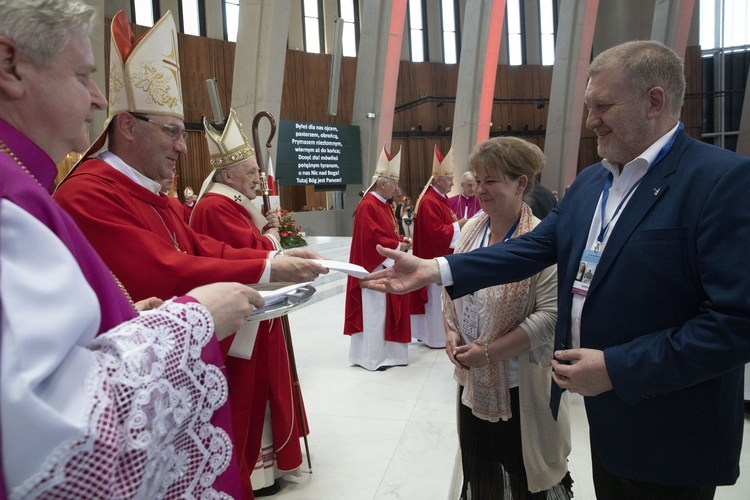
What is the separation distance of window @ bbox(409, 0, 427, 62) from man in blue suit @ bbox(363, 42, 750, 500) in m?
17.8

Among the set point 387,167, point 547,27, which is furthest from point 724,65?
point 387,167

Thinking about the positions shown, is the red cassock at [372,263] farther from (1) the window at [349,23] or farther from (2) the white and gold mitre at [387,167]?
(1) the window at [349,23]

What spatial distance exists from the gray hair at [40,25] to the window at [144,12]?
14.5 metres

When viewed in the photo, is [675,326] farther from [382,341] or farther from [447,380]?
[382,341]

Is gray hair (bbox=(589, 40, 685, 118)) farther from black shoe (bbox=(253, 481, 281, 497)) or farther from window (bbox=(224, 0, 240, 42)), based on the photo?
window (bbox=(224, 0, 240, 42))

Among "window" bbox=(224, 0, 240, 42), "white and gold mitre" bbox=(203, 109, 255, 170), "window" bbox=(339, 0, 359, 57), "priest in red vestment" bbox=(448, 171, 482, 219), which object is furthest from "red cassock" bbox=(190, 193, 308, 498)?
"window" bbox=(339, 0, 359, 57)

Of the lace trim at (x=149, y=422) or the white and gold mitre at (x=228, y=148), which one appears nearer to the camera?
the lace trim at (x=149, y=422)

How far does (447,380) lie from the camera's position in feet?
13.7

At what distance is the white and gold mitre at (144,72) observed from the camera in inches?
77.7

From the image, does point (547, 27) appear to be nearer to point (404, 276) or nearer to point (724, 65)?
point (724, 65)

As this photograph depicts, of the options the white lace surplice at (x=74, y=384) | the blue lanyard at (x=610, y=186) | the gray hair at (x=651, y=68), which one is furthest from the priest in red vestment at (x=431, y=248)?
the white lace surplice at (x=74, y=384)

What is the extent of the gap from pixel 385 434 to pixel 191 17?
46.9 feet

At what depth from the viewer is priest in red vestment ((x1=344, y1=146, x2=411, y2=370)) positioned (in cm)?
458

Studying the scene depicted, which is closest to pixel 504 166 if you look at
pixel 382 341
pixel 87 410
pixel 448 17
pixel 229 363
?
pixel 229 363
